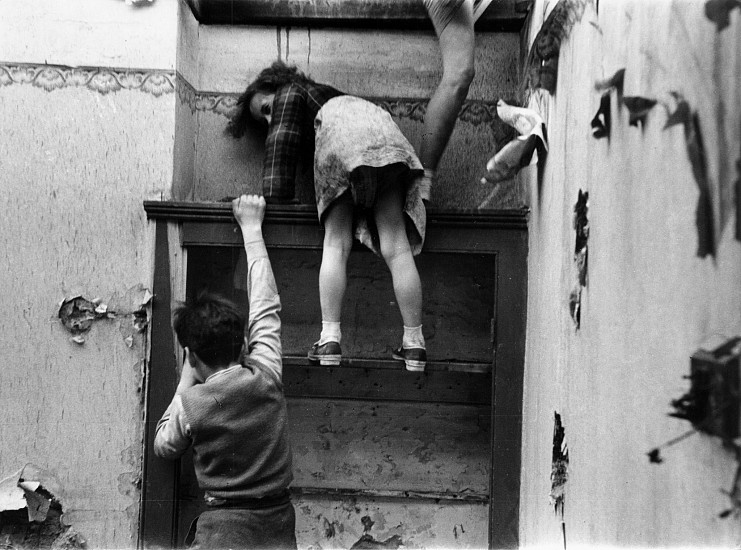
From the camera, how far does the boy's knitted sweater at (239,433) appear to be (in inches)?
90.5

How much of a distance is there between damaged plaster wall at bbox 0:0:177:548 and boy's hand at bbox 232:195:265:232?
0.31 metres

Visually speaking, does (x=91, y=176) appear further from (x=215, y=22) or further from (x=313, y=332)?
(x=313, y=332)

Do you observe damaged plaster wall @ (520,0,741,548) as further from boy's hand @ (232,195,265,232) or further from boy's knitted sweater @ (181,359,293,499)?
boy's hand @ (232,195,265,232)

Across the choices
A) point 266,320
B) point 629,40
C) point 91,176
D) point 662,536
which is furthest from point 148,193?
point 662,536

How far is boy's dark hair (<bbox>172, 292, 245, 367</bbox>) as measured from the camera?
236 cm

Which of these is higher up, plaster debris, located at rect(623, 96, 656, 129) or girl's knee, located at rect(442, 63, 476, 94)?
girl's knee, located at rect(442, 63, 476, 94)

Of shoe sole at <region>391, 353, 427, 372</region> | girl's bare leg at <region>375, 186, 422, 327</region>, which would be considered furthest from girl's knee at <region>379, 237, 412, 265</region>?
shoe sole at <region>391, 353, 427, 372</region>

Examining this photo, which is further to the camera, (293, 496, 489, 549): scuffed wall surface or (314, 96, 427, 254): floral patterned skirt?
(293, 496, 489, 549): scuffed wall surface

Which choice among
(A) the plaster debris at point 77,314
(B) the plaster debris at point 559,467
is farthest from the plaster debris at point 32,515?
(B) the plaster debris at point 559,467

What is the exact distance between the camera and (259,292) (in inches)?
103

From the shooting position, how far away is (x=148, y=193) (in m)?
2.88

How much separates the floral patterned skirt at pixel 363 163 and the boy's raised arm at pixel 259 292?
0.25 metres

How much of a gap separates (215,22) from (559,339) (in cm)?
203

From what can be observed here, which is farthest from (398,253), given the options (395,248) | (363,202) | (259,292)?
(259,292)
